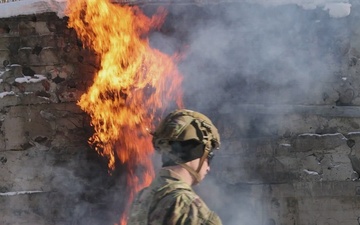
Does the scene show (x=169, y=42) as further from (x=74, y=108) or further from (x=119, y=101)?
(x=74, y=108)

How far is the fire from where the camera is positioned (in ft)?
21.3

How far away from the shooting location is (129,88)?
6488 millimetres

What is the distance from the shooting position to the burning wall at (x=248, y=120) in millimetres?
6445

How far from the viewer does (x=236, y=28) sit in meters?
6.57

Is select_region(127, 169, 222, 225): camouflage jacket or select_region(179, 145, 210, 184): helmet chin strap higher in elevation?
select_region(179, 145, 210, 184): helmet chin strap

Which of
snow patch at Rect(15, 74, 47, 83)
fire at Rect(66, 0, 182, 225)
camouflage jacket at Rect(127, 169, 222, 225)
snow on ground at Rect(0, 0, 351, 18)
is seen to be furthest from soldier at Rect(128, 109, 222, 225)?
snow patch at Rect(15, 74, 47, 83)

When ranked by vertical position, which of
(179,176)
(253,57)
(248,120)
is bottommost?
(179,176)

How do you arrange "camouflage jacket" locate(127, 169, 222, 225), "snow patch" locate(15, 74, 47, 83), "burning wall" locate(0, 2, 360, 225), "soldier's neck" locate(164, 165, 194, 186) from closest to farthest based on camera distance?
"camouflage jacket" locate(127, 169, 222, 225) < "soldier's neck" locate(164, 165, 194, 186) < "burning wall" locate(0, 2, 360, 225) < "snow patch" locate(15, 74, 47, 83)

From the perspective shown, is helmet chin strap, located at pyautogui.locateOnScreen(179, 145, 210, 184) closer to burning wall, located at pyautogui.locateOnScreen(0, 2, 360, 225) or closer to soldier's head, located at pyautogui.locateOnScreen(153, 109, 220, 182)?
soldier's head, located at pyautogui.locateOnScreen(153, 109, 220, 182)

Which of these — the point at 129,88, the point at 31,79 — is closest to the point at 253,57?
the point at 129,88

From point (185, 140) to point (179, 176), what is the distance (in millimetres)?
236

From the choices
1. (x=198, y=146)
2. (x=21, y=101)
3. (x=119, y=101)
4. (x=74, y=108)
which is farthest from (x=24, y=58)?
(x=198, y=146)

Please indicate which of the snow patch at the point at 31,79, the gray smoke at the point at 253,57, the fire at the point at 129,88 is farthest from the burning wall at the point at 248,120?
the snow patch at the point at 31,79

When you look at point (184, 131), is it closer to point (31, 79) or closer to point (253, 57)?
point (253, 57)
